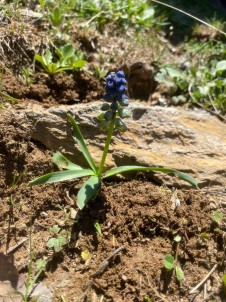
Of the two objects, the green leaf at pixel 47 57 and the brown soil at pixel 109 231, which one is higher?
the green leaf at pixel 47 57

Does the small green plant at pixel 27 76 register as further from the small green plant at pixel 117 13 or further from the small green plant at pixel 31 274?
the small green plant at pixel 31 274

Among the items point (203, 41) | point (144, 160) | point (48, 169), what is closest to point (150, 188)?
point (144, 160)

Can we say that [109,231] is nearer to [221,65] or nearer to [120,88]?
[120,88]

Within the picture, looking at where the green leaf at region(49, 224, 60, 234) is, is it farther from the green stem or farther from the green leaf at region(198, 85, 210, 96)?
the green leaf at region(198, 85, 210, 96)

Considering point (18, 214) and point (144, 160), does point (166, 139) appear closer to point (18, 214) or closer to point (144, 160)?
point (144, 160)

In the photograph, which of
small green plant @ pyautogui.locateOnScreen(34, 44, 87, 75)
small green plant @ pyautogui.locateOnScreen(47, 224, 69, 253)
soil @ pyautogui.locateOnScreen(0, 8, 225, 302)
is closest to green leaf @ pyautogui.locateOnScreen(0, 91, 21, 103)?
soil @ pyautogui.locateOnScreen(0, 8, 225, 302)

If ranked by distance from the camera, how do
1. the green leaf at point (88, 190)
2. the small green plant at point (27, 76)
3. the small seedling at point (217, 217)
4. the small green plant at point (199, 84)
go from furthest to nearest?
1. the small green plant at point (199, 84)
2. the small green plant at point (27, 76)
3. the small seedling at point (217, 217)
4. the green leaf at point (88, 190)

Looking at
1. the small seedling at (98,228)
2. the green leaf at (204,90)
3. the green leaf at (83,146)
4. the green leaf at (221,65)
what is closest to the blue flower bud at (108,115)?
the green leaf at (83,146)
